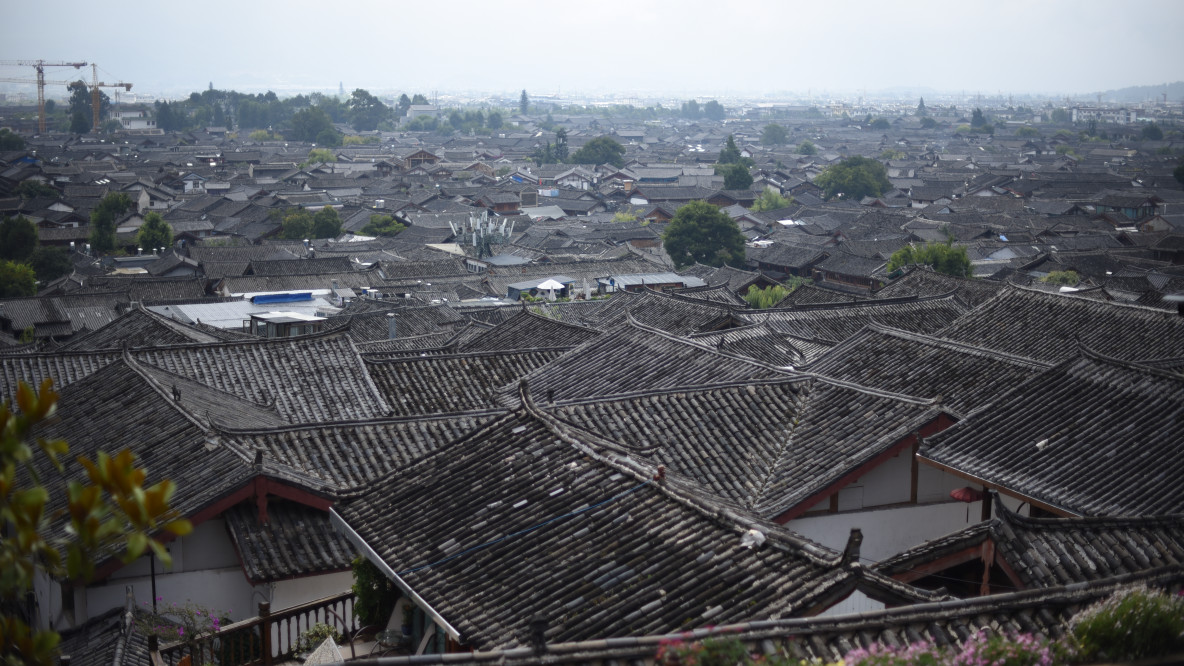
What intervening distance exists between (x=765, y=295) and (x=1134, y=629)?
38.7m

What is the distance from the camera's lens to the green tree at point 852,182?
8456cm

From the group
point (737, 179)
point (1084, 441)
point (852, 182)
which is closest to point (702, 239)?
point (737, 179)

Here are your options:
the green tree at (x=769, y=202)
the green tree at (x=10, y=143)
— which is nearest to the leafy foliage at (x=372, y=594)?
the green tree at (x=769, y=202)

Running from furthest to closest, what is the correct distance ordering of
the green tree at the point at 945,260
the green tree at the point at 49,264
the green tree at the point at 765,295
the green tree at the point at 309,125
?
the green tree at the point at 309,125
the green tree at the point at 49,264
the green tree at the point at 945,260
the green tree at the point at 765,295

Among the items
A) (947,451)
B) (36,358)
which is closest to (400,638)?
(947,451)

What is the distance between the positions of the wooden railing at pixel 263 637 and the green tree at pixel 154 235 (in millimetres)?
49073

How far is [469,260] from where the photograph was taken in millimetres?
50812

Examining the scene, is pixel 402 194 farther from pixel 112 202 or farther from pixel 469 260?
pixel 469 260

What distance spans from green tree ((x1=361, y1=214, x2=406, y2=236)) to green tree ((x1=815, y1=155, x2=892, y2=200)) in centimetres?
3758

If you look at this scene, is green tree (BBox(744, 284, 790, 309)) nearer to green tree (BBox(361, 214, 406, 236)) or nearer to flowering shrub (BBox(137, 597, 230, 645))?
green tree (BBox(361, 214, 406, 236))

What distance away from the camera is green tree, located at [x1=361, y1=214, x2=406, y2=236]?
202ft

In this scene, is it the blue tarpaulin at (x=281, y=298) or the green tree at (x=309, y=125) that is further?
the green tree at (x=309, y=125)

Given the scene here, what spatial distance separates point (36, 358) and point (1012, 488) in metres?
13.7

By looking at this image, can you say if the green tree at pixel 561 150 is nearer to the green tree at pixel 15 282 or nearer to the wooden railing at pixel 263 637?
the green tree at pixel 15 282
